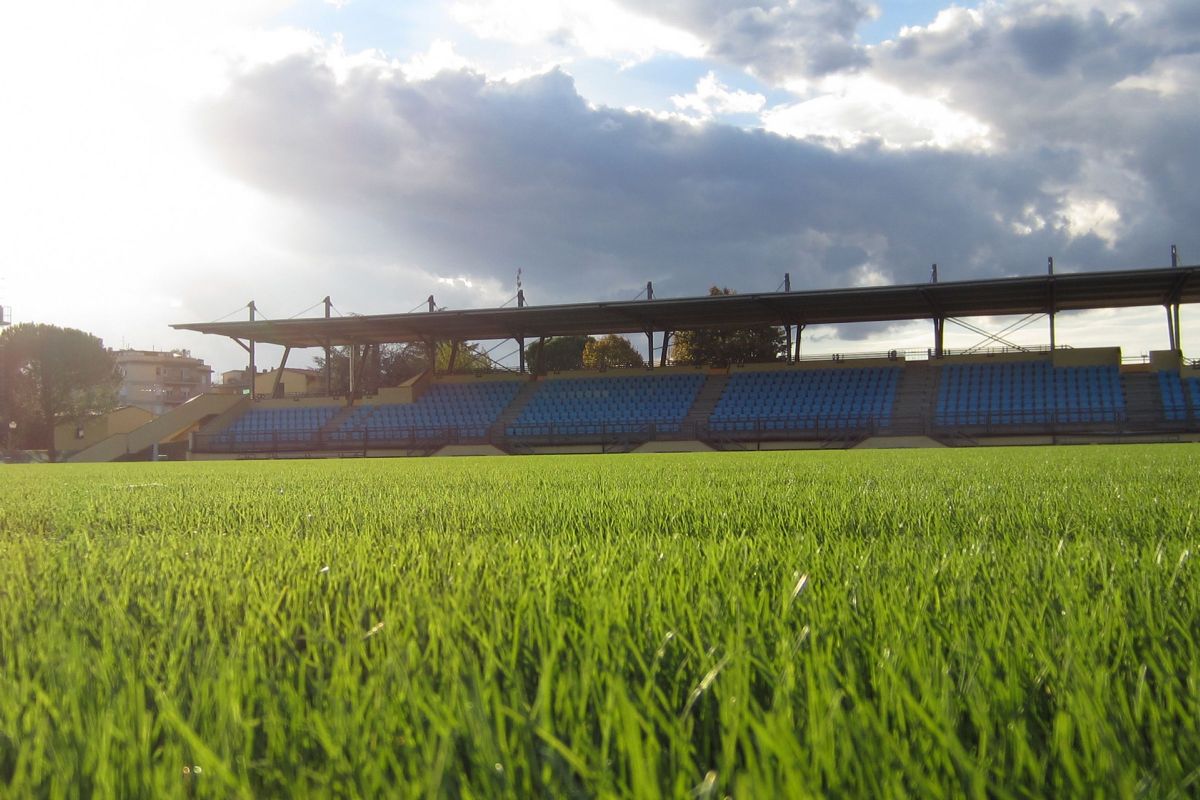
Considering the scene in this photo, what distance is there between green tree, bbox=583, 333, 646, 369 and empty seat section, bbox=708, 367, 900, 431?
788 inches

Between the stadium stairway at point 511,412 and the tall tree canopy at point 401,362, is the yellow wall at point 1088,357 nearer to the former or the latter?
the stadium stairway at point 511,412

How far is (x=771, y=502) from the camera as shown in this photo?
14.2ft

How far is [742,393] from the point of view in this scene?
33844 millimetres

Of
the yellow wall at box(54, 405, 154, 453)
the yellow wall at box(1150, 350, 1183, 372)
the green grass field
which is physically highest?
the yellow wall at box(1150, 350, 1183, 372)

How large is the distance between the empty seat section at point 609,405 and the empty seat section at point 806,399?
5.86ft

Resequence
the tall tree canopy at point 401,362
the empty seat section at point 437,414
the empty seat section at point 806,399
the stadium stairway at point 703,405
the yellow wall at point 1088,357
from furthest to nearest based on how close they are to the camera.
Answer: the tall tree canopy at point 401,362 → the empty seat section at point 437,414 → the yellow wall at point 1088,357 → the stadium stairway at point 703,405 → the empty seat section at point 806,399

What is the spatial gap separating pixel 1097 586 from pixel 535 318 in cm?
3182

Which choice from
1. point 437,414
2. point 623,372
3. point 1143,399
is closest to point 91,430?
point 437,414

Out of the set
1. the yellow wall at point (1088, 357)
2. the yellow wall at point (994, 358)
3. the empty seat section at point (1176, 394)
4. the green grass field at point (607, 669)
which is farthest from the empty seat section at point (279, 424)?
the green grass field at point (607, 669)

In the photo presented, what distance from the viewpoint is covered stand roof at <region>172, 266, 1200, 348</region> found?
27828 millimetres

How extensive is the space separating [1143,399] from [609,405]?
1885 centimetres

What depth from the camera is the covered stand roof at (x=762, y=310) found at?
91.3 feet

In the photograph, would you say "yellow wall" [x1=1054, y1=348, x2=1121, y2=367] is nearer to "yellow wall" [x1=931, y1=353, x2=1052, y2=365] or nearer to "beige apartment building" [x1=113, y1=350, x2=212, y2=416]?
"yellow wall" [x1=931, y1=353, x2=1052, y2=365]

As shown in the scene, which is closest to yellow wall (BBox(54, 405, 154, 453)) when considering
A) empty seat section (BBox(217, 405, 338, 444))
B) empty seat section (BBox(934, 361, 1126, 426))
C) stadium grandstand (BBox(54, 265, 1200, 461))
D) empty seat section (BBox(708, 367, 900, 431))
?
stadium grandstand (BBox(54, 265, 1200, 461))
